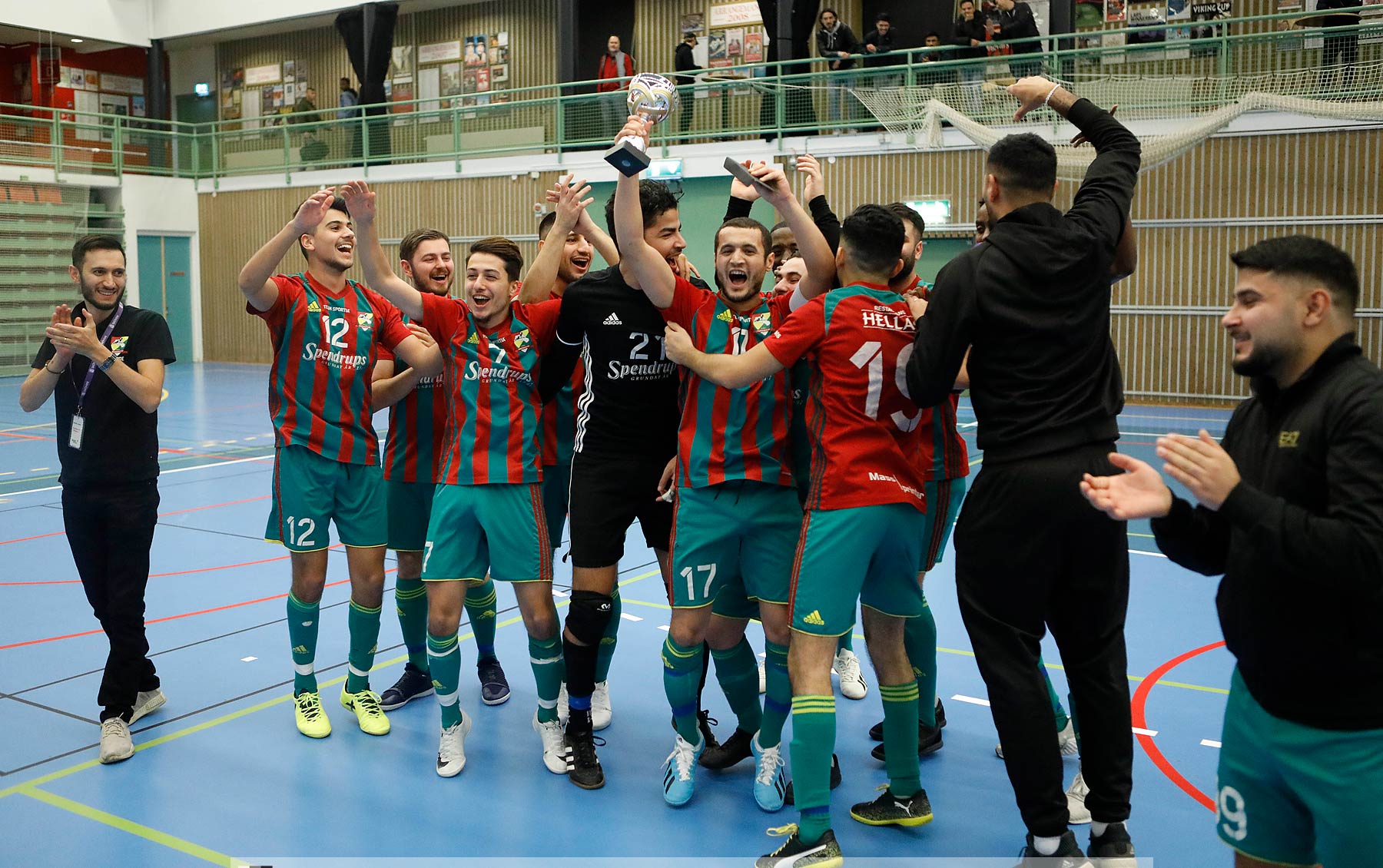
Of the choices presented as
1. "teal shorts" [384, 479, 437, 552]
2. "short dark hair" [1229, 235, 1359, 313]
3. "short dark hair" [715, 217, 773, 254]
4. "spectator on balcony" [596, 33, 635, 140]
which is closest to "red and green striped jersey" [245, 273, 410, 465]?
"teal shorts" [384, 479, 437, 552]

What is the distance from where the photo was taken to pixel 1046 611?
354cm

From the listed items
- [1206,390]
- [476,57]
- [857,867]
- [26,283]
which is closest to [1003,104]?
[1206,390]

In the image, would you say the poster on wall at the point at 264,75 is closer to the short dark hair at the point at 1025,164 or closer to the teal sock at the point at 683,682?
the teal sock at the point at 683,682

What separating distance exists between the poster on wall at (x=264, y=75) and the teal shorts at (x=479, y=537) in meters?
28.3

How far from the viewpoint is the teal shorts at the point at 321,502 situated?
503cm

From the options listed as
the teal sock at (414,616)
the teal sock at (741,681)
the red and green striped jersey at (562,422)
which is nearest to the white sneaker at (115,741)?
the teal sock at (414,616)

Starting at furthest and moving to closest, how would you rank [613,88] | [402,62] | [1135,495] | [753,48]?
1. [402,62]
2. [753,48]
3. [613,88]
4. [1135,495]

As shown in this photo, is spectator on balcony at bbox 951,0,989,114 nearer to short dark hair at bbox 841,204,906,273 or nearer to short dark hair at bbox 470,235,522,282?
short dark hair at bbox 470,235,522,282

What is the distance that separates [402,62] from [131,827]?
2659 cm

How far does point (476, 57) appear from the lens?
2661 centimetres

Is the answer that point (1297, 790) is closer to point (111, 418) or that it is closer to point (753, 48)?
point (111, 418)

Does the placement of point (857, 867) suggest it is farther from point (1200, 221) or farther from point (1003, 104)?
point (1200, 221)

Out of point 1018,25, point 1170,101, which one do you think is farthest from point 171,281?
point 1170,101

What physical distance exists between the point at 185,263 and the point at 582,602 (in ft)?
87.2
